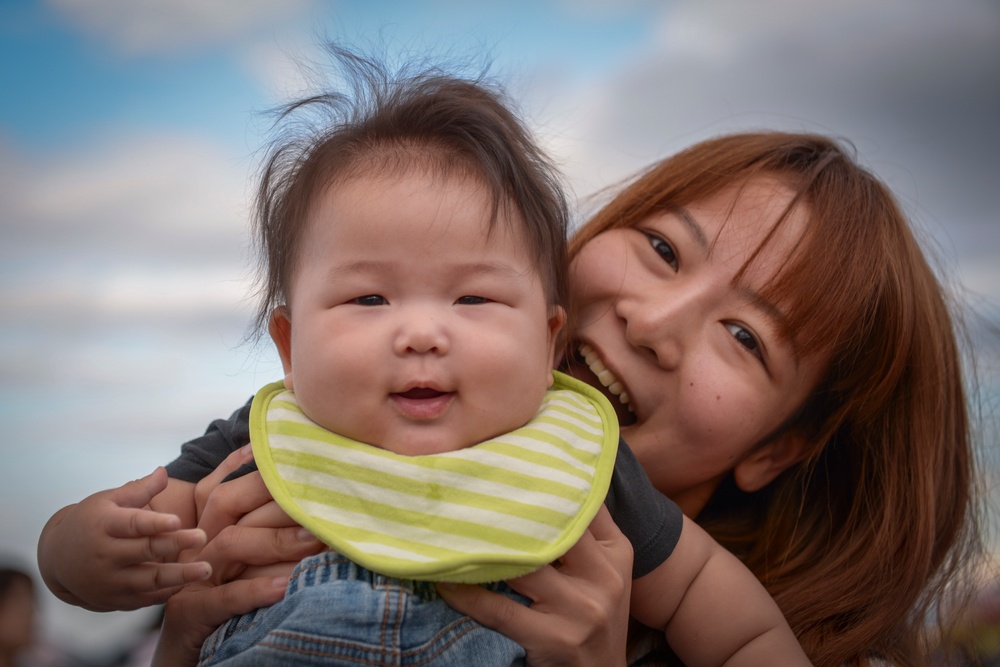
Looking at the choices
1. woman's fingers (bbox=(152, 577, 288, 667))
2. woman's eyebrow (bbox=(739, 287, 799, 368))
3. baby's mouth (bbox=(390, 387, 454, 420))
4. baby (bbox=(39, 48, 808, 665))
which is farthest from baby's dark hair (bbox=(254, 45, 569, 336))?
woman's fingers (bbox=(152, 577, 288, 667))

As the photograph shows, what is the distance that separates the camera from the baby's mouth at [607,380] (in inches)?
81.1

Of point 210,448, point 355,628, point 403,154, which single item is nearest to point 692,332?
point 403,154

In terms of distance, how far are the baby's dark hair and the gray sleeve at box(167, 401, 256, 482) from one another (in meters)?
0.28

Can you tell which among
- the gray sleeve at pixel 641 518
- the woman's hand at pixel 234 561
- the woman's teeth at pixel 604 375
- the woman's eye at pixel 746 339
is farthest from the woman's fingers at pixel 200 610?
the woman's eye at pixel 746 339

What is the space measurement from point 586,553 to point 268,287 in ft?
3.21

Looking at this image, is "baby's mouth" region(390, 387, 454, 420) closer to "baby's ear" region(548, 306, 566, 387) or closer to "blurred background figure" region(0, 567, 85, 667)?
"baby's ear" region(548, 306, 566, 387)

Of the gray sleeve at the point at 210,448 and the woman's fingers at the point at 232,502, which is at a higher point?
the gray sleeve at the point at 210,448

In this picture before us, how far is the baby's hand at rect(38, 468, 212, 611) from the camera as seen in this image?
1338 mm

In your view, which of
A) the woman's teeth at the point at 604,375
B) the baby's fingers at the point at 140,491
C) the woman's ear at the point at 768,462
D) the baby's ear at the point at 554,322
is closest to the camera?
the baby's fingers at the point at 140,491

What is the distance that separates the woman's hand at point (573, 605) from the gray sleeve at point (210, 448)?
0.69m

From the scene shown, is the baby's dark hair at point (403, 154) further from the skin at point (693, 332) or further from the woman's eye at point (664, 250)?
the woman's eye at point (664, 250)

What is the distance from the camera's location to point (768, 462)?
2.40 meters

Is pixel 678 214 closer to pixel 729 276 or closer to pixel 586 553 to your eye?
pixel 729 276

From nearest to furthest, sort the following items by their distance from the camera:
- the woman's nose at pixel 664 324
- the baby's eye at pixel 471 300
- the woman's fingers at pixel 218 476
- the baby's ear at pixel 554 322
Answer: the baby's eye at pixel 471 300, the woman's fingers at pixel 218 476, the baby's ear at pixel 554 322, the woman's nose at pixel 664 324
